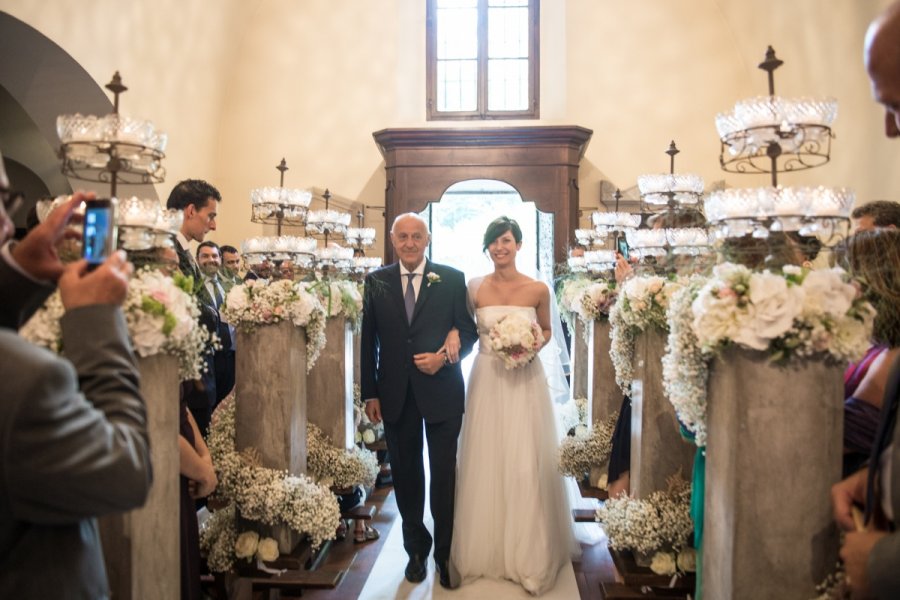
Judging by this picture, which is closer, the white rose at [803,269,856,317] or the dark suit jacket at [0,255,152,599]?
the dark suit jacket at [0,255,152,599]

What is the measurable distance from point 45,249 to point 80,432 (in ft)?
1.91

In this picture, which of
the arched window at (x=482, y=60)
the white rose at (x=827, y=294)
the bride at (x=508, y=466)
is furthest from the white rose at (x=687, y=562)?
the arched window at (x=482, y=60)

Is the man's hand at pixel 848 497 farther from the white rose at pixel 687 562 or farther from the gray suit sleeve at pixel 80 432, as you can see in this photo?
the gray suit sleeve at pixel 80 432

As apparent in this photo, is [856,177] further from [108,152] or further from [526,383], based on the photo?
[108,152]

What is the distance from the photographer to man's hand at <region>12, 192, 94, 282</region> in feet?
5.77

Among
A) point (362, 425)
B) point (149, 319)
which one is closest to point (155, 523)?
point (149, 319)

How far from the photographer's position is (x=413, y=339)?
4.62m

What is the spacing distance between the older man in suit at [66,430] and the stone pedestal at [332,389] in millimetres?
3816

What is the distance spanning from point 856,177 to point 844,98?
888 millimetres

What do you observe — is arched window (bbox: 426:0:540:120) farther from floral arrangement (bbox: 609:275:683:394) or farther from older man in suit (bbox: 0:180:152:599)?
older man in suit (bbox: 0:180:152:599)

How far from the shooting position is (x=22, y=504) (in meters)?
1.41

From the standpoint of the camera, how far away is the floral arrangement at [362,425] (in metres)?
6.39

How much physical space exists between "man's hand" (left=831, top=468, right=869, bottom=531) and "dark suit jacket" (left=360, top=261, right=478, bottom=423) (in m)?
2.67

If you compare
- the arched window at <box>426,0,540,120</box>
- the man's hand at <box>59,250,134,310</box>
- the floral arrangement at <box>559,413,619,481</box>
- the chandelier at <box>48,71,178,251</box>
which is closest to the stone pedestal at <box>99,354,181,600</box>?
the chandelier at <box>48,71,178,251</box>
